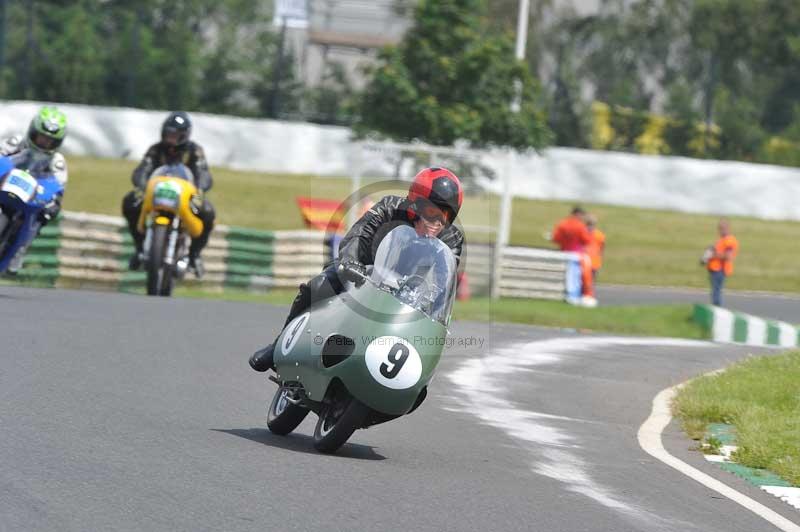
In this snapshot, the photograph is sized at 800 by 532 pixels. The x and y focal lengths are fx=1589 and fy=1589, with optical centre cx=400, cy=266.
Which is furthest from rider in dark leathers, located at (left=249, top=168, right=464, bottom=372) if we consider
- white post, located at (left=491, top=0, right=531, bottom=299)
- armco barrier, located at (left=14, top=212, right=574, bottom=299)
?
white post, located at (left=491, top=0, right=531, bottom=299)

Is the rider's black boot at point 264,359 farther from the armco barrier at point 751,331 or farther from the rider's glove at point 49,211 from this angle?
the armco barrier at point 751,331

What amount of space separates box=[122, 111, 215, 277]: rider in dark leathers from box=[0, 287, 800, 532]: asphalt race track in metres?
2.83

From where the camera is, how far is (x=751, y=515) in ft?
24.4

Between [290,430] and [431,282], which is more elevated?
[431,282]

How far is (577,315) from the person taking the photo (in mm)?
23031

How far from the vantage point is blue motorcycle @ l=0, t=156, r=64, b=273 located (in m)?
14.7

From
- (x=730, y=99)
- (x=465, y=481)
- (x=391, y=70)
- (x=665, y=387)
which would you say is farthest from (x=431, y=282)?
(x=730, y=99)

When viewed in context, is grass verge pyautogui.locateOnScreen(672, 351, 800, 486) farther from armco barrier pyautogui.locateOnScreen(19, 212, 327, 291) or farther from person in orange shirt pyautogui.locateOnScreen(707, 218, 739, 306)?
person in orange shirt pyautogui.locateOnScreen(707, 218, 739, 306)

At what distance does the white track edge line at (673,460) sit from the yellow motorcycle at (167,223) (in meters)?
5.41

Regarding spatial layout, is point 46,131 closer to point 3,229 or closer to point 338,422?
point 3,229

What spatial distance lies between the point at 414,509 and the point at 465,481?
3.07 ft

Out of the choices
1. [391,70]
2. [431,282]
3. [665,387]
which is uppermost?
[391,70]

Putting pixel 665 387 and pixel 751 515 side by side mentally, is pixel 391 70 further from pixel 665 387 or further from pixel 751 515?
pixel 751 515

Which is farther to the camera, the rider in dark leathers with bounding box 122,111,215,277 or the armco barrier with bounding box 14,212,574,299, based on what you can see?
the armco barrier with bounding box 14,212,574,299
